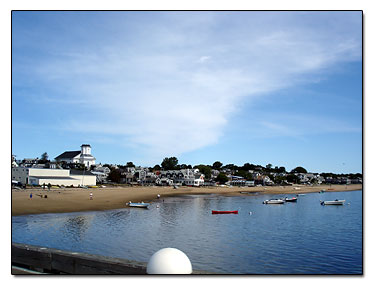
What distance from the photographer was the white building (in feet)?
118

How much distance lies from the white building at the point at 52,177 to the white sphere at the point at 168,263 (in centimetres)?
2996

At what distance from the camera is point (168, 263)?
4.65 metres

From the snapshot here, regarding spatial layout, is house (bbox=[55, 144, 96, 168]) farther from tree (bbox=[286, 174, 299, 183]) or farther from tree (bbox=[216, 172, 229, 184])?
tree (bbox=[286, 174, 299, 183])

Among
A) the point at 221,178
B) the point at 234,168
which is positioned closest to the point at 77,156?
the point at 221,178

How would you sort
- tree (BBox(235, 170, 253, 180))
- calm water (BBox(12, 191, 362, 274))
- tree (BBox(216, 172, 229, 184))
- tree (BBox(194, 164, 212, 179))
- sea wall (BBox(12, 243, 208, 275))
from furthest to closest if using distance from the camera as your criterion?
1. tree (BBox(235, 170, 253, 180))
2. tree (BBox(216, 172, 229, 184))
3. tree (BBox(194, 164, 212, 179))
4. calm water (BBox(12, 191, 362, 274))
5. sea wall (BBox(12, 243, 208, 275))

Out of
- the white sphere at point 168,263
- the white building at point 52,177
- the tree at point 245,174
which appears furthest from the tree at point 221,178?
the white sphere at point 168,263

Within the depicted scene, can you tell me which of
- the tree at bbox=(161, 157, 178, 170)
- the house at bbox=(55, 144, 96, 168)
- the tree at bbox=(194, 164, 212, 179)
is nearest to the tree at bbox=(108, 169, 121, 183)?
the house at bbox=(55, 144, 96, 168)

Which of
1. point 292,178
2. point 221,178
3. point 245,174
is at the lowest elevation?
point 292,178

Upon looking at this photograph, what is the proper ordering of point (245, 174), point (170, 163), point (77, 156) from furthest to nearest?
→ point (245, 174), point (170, 163), point (77, 156)

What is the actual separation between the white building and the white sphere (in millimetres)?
29965

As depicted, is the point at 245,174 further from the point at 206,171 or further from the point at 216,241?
the point at 216,241

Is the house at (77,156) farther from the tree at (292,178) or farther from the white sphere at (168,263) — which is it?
the tree at (292,178)

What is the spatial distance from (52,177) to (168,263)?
43861mm
